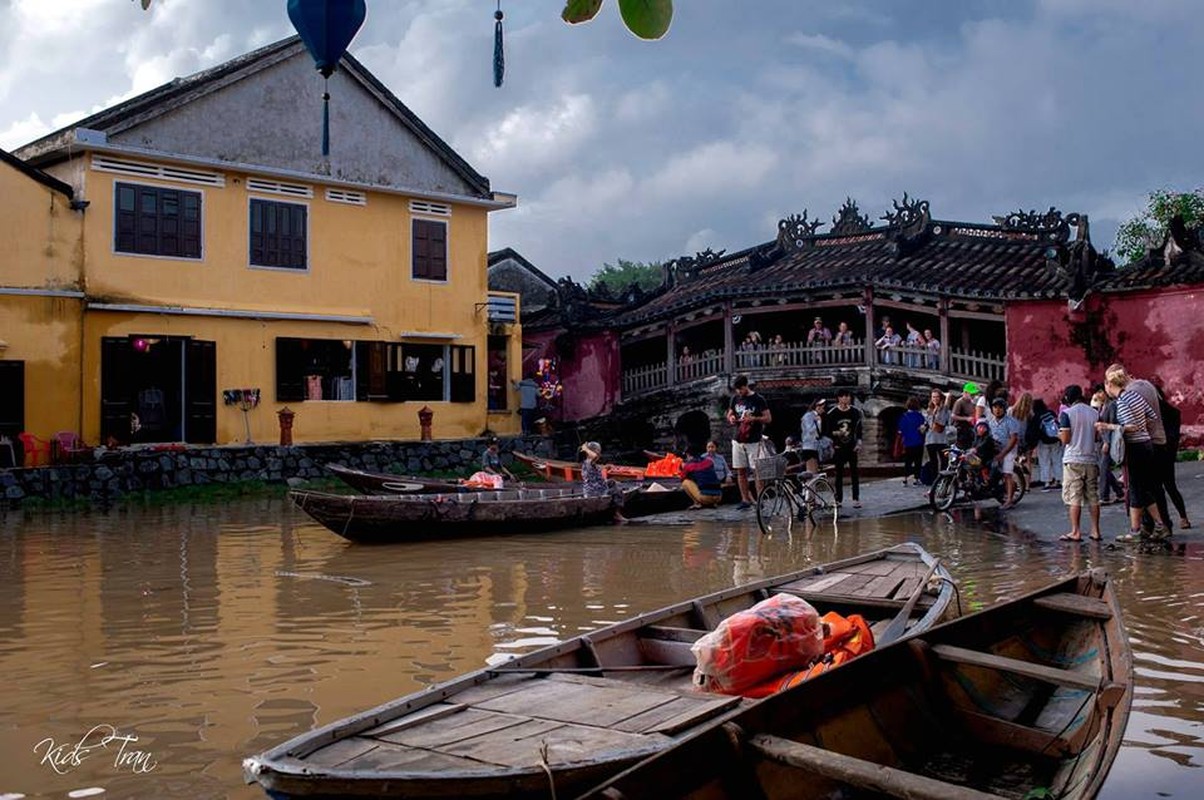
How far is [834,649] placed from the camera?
5391 mm

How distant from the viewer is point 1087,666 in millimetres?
5617

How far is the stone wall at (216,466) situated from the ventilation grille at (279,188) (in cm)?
520

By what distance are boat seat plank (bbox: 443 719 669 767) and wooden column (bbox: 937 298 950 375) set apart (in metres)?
20.2

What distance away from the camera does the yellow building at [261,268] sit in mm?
20672

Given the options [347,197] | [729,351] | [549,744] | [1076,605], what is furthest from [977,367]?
[549,744]

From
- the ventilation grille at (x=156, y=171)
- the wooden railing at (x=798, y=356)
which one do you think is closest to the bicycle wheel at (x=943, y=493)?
the wooden railing at (x=798, y=356)

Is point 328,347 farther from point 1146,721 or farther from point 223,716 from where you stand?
point 1146,721

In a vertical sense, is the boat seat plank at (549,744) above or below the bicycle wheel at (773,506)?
below

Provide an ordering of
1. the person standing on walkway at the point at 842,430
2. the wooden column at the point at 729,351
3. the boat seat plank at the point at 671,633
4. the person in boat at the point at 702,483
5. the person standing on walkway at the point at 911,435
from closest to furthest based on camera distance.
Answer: the boat seat plank at the point at 671,633
the person standing on walkway at the point at 842,430
the person in boat at the point at 702,483
the person standing on walkway at the point at 911,435
the wooden column at the point at 729,351

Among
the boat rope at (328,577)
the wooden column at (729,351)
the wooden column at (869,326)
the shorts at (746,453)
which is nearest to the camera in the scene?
the boat rope at (328,577)

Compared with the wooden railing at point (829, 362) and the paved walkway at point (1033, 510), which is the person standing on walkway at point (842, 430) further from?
the wooden railing at point (829, 362)

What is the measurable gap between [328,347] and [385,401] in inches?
67.0

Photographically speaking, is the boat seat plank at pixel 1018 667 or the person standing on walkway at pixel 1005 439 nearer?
the boat seat plank at pixel 1018 667

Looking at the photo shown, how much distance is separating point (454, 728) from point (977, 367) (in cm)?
2116
